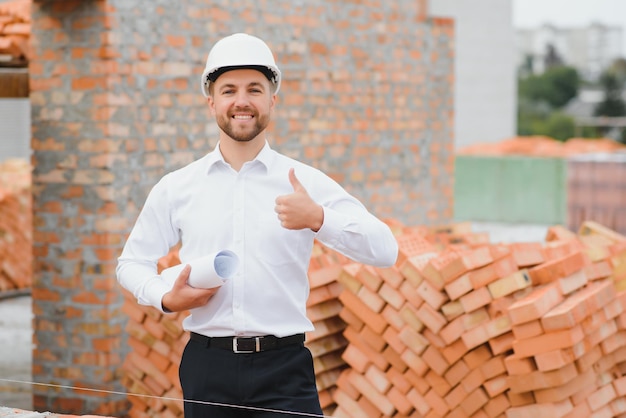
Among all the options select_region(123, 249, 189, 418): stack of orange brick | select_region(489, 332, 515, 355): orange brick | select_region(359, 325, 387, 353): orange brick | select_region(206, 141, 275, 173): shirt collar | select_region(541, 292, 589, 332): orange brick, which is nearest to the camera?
select_region(206, 141, 275, 173): shirt collar

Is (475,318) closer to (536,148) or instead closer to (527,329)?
(527,329)

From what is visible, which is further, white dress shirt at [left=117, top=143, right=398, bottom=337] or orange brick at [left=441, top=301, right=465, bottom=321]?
orange brick at [left=441, top=301, right=465, bottom=321]

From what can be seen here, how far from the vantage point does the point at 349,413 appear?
5773 millimetres

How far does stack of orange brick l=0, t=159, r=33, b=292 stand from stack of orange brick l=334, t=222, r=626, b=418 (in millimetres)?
7644

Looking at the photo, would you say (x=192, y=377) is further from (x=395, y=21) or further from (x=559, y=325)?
(x=395, y=21)

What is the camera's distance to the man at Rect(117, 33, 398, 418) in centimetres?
330

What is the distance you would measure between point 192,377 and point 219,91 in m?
0.87

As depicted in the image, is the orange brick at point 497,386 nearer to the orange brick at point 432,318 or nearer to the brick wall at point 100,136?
the orange brick at point 432,318

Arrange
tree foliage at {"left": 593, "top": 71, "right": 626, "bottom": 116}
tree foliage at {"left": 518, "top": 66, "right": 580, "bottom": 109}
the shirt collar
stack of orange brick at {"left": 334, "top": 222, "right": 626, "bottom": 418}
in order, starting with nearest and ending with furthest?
the shirt collar, stack of orange brick at {"left": 334, "top": 222, "right": 626, "bottom": 418}, tree foliage at {"left": 593, "top": 71, "right": 626, "bottom": 116}, tree foliage at {"left": 518, "top": 66, "right": 580, "bottom": 109}

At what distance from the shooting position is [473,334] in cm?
532

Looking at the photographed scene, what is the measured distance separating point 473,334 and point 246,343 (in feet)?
7.28

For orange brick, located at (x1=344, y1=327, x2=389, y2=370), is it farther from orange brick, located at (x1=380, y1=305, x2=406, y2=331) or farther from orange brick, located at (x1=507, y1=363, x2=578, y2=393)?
orange brick, located at (x1=507, y1=363, x2=578, y2=393)

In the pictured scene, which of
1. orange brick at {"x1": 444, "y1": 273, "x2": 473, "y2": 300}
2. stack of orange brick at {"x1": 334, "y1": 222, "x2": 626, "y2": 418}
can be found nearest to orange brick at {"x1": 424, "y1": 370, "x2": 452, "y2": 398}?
stack of orange brick at {"x1": 334, "y1": 222, "x2": 626, "y2": 418}

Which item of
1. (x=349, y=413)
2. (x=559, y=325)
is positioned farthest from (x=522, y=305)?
(x=349, y=413)
